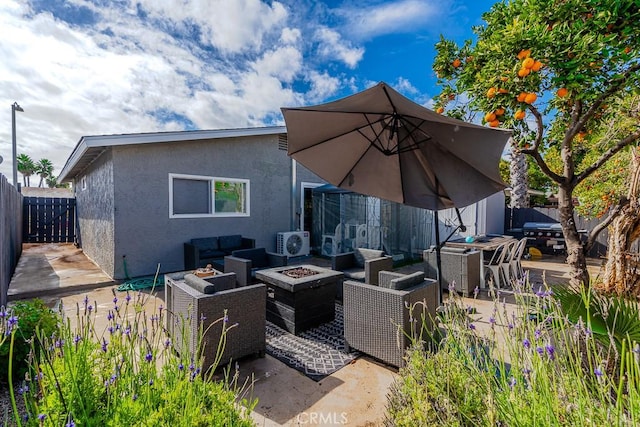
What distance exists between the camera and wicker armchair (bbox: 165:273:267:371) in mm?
2889

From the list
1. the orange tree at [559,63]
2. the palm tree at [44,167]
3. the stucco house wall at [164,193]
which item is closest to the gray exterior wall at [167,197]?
the stucco house wall at [164,193]

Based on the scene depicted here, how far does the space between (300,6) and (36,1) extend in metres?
4.77

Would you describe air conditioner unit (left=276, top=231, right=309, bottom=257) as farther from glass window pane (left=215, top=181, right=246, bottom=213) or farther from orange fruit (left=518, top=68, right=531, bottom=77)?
orange fruit (left=518, top=68, right=531, bottom=77)

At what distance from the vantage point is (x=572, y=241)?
2805 millimetres

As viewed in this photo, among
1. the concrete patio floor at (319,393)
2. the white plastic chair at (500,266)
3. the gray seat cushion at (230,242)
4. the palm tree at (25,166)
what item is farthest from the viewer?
the palm tree at (25,166)

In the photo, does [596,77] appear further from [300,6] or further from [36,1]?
[36,1]

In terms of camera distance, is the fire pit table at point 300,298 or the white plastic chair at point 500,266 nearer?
the fire pit table at point 300,298

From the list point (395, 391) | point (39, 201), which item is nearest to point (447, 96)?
point (395, 391)

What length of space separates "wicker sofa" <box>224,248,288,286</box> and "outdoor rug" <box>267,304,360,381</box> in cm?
99

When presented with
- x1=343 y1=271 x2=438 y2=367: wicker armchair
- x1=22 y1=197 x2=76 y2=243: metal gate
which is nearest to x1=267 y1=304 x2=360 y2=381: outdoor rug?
x1=343 y1=271 x2=438 y2=367: wicker armchair

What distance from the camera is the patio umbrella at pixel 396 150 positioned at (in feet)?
7.95

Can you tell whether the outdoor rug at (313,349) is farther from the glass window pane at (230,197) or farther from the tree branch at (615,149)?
the glass window pane at (230,197)

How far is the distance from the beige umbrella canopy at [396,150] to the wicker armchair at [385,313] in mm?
972

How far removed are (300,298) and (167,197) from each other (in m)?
4.90
